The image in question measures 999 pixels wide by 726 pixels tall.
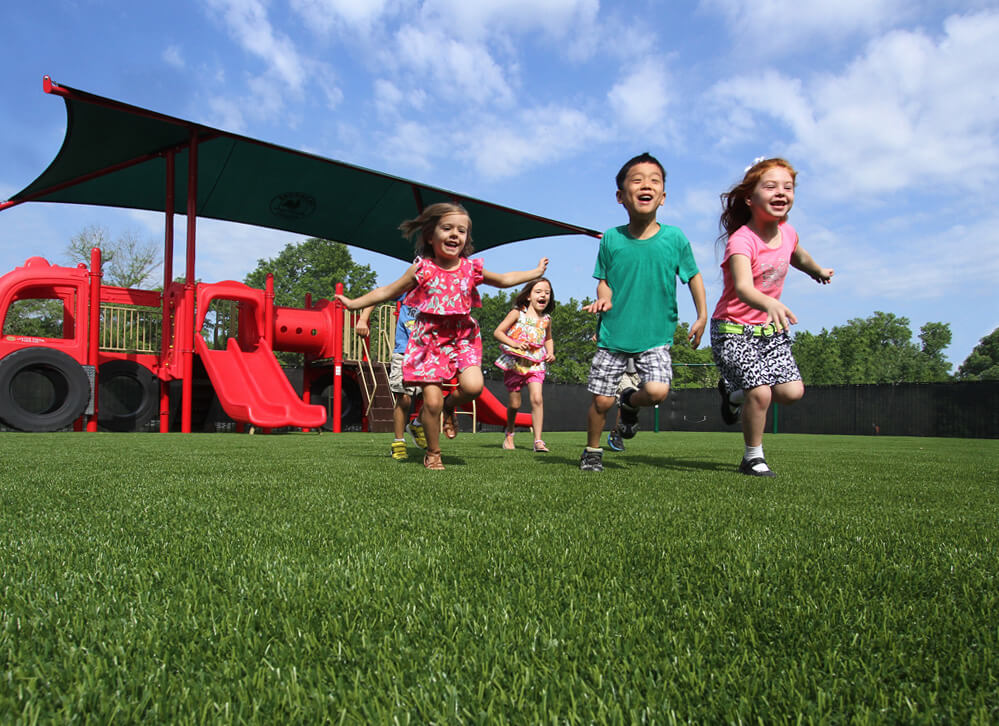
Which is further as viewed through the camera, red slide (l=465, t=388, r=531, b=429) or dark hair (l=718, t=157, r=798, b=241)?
red slide (l=465, t=388, r=531, b=429)

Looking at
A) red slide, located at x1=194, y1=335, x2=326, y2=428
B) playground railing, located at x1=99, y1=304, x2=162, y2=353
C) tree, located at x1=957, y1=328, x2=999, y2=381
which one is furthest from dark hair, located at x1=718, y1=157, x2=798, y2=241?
tree, located at x1=957, y1=328, x2=999, y2=381

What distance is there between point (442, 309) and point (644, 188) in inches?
61.4

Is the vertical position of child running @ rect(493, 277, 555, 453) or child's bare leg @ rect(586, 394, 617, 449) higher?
child running @ rect(493, 277, 555, 453)

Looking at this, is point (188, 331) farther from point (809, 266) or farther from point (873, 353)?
point (873, 353)

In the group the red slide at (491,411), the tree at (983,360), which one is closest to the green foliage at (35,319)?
the red slide at (491,411)

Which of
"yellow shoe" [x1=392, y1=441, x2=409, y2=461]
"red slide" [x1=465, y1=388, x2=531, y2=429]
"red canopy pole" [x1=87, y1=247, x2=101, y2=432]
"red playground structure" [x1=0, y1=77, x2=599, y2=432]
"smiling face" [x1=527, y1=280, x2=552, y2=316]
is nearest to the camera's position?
"yellow shoe" [x1=392, y1=441, x2=409, y2=461]

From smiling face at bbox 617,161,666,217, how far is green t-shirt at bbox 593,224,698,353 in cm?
21

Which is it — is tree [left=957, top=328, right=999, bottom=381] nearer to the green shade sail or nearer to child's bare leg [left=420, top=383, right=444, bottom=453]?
the green shade sail

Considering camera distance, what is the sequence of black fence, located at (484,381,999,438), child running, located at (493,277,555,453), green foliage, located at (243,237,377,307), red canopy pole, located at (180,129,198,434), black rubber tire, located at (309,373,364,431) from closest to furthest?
1. child running, located at (493,277,555,453)
2. red canopy pole, located at (180,129,198,434)
3. black rubber tire, located at (309,373,364,431)
4. black fence, located at (484,381,999,438)
5. green foliage, located at (243,237,377,307)

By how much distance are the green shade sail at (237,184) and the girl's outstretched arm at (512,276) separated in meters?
9.35

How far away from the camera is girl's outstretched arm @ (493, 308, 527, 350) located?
7.16 metres

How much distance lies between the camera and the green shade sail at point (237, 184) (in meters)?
11.8

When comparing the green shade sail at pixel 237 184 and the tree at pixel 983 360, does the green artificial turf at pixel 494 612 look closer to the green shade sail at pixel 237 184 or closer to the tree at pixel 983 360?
the green shade sail at pixel 237 184

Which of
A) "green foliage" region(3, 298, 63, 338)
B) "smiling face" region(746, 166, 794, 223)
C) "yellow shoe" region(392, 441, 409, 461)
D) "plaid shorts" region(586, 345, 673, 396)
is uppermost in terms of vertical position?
"green foliage" region(3, 298, 63, 338)
